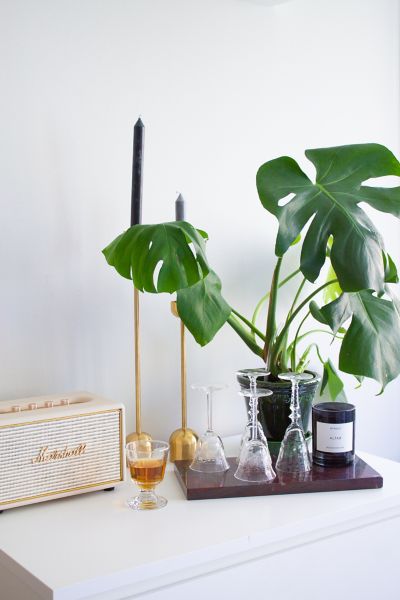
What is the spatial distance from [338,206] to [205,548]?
1.91 feet

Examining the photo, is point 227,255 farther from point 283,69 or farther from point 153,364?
point 283,69

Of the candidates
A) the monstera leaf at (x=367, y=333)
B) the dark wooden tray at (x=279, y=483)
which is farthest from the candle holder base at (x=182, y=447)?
the monstera leaf at (x=367, y=333)

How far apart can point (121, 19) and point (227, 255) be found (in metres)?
0.53

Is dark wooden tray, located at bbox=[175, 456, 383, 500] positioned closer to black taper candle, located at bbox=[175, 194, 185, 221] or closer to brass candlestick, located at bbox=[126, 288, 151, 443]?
brass candlestick, located at bbox=[126, 288, 151, 443]

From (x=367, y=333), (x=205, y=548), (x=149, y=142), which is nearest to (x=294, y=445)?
(x=367, y=333)

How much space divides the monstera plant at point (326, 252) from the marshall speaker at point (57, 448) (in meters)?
0.22

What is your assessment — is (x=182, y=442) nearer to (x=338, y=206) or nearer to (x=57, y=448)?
(x=57, y=448)

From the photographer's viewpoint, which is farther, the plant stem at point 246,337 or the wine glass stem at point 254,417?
the plant stem at point 246,337

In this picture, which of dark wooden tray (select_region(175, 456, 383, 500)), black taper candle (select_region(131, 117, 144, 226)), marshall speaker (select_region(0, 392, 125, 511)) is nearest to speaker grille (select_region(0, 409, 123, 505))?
marshall speaker (select_region(0, 392, 125, 511))

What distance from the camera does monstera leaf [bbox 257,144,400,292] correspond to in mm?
1171

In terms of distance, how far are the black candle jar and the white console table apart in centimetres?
8

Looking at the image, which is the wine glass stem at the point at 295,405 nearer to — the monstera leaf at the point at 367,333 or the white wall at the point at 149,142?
the monstera leaf at the point at 367,333

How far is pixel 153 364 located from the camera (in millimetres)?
1540

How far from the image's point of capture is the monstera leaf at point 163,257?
1.19 metres
